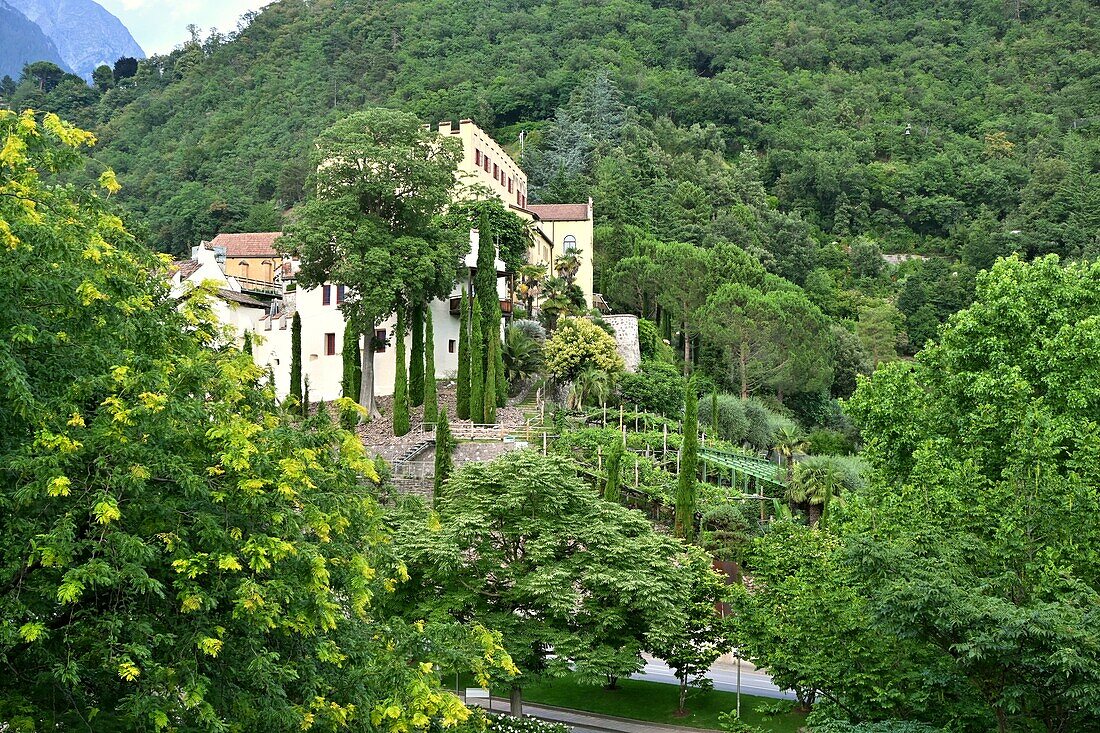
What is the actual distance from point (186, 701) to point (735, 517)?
3279cm

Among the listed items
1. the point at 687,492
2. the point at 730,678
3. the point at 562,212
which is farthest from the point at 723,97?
the point at 730,678

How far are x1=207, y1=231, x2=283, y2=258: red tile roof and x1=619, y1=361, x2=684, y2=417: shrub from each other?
30.3 metres

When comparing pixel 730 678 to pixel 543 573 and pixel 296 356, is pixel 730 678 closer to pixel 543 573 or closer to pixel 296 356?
pixel 543 573

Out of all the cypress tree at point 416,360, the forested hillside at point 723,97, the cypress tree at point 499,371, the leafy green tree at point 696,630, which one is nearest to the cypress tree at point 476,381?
the cypress tree at point 499,371

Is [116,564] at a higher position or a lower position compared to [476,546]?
higher

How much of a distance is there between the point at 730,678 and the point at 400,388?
1910cm

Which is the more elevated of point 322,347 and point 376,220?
point 376,220

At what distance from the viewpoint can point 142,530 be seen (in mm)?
13398

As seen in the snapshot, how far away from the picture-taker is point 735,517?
43750 millimetres

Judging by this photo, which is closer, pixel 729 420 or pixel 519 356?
pixel 519 356

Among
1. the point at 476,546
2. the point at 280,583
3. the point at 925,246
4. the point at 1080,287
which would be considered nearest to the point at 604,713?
the point at 476,546

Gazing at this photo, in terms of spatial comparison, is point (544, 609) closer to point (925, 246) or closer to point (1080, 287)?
point (1080, 287)

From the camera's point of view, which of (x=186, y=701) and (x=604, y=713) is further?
(x=604, y=713)

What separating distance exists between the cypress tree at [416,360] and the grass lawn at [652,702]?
17.9 meters
